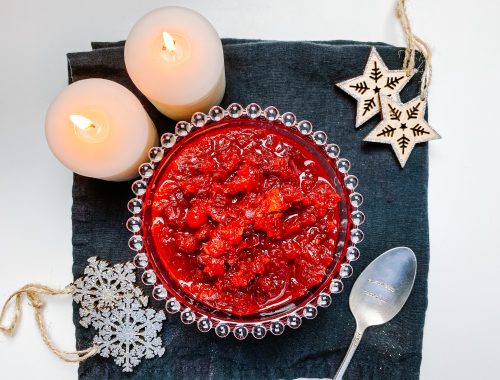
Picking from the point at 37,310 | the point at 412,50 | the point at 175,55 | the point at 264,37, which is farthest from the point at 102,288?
the point at 412,50

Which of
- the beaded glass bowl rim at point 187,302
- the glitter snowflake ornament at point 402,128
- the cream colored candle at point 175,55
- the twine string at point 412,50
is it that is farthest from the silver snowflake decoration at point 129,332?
the twine string at point 412,50

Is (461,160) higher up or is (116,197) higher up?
(461,160)

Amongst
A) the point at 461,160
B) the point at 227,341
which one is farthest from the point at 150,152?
the point at 461,160

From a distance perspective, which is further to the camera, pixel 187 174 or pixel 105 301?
pixel 105 301

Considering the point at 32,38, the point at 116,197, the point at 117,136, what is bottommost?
the point at 116,197

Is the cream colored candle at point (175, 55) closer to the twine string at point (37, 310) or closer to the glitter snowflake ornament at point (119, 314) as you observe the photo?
the glitter snowflake ornament at point (119, 314)

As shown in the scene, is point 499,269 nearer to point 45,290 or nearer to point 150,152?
point 150,152

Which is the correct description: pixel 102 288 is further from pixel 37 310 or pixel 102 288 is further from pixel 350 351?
pixel 350 351
